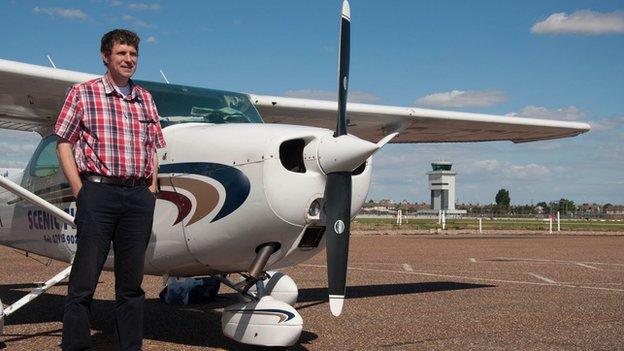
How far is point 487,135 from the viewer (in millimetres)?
11680

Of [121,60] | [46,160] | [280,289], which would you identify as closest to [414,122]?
[280,289]

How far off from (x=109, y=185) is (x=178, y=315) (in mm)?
3810

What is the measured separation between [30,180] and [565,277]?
27.8 ft

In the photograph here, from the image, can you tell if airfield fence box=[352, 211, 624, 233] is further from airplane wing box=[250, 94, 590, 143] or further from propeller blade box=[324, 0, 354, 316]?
propeller blade box=[324, 0, 354, 316]

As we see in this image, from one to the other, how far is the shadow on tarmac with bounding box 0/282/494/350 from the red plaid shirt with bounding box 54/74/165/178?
86.9 inches

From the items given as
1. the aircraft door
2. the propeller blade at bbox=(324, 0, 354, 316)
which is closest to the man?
the propeller blade at bbox=(324, 0, 354, 316)

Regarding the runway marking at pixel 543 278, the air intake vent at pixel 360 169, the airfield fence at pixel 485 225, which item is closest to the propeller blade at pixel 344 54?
the air intake vent at pixel 360 169

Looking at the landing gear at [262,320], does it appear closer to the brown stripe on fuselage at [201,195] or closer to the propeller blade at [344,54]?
the brown stripe on fuselage at [201,195]

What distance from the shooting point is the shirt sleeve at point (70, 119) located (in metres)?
4.25

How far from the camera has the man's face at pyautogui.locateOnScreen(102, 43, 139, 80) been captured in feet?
14.1

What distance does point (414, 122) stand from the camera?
10.3 m

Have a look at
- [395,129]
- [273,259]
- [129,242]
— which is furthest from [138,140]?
[395,129]

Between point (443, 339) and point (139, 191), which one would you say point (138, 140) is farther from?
point (443, 339)

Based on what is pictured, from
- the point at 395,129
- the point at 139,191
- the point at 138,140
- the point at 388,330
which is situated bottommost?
the point at 388,330
